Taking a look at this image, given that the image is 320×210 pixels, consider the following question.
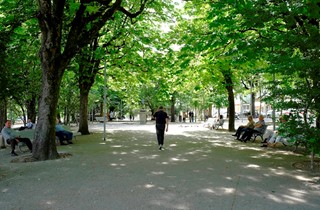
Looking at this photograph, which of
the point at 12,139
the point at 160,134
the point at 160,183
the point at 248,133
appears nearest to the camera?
the point at 160,183

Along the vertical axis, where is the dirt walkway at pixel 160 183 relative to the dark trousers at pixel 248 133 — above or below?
below

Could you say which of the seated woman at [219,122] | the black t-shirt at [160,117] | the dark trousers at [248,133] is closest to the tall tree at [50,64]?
the black t-shirt at [160,117]

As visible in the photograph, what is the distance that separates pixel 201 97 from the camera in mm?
42906

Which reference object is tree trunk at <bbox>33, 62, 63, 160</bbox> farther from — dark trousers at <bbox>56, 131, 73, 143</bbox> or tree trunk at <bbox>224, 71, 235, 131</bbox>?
tree trunk at <bbox>224, 71, 235, 131</bbox>

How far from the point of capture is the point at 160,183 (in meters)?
6.57

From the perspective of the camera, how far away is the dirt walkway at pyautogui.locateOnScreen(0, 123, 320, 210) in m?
5.19

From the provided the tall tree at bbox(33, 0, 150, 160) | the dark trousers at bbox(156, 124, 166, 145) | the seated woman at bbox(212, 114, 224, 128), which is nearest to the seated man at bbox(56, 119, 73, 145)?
the tall tree at bbox(33, 0, 150, 160)

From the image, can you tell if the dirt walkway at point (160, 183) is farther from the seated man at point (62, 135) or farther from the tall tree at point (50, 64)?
the seated man at point (62, 135)

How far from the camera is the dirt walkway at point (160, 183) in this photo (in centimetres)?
519

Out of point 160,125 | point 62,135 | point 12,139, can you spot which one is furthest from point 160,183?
point 62,135

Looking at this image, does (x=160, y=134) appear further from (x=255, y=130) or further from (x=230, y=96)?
(x=230, y=96)

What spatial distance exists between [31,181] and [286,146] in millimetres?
9930

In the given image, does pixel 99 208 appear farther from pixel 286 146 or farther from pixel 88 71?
pixel 88 71

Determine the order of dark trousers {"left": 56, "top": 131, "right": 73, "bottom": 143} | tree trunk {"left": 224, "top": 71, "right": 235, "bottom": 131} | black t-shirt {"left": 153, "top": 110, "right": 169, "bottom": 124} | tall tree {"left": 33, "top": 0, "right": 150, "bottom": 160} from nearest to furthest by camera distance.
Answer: tall tree {"left": 33, "top": 0, "right": 150, "bottom": 160}, black t-shirt {"left": 153, "top": 110, "right": 169, "bottom": 124}, dark trousers {"left": 56, "top": 131, "right": 73, "bottom": 143}, tree trunk {"left": 224, "top": 71, "right": 235, "bottom": 131}
